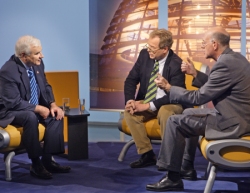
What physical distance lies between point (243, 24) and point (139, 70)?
70.1 inches

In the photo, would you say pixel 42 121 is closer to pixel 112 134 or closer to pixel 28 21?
Answer: pixel 112 134

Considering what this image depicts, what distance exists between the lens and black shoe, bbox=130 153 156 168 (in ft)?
15.0

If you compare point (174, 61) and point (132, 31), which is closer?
point (174, 61)

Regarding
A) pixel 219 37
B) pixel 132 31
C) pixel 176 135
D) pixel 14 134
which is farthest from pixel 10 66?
pixel 132 31

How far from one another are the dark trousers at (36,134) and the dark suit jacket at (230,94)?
149cm

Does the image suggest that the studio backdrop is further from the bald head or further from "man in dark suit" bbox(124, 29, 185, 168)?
the bald head

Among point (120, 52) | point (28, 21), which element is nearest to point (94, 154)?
point (120, 52)

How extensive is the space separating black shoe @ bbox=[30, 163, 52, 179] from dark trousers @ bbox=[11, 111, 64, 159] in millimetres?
109

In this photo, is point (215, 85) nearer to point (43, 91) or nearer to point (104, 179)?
point (104, 179)

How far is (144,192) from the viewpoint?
376 cm

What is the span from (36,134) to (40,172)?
342 mm

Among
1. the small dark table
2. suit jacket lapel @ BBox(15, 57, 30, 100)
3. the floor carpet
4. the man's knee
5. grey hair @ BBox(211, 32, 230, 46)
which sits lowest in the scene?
the floor carpet

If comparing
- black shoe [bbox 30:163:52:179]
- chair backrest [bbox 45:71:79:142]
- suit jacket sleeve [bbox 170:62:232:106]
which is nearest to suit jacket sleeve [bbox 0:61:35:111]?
black shoe [bbox 30:163:52:179]

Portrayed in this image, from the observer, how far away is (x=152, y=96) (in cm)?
462
